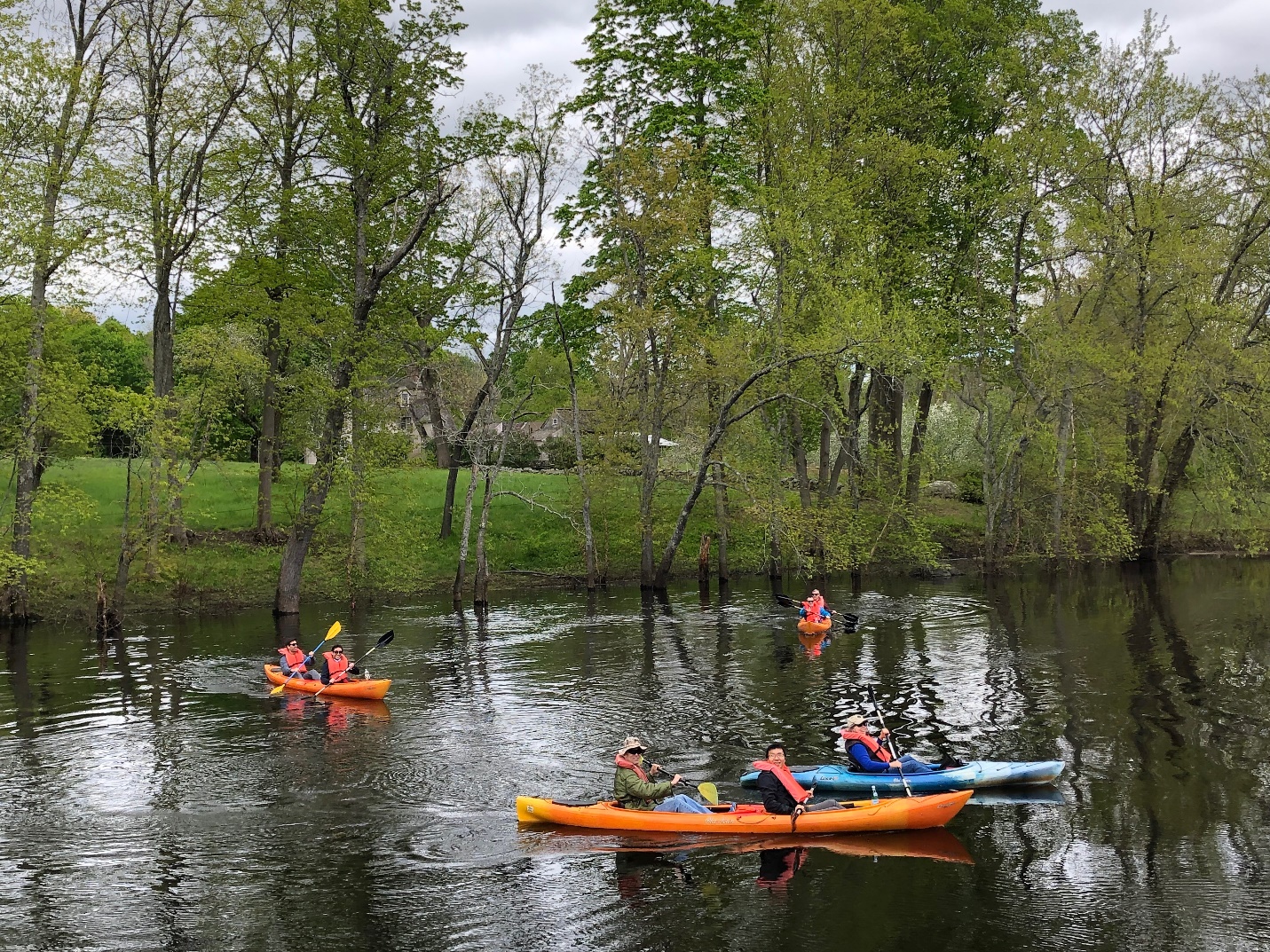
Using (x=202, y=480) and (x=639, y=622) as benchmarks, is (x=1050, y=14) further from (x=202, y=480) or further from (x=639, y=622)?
(x=202, y=480)

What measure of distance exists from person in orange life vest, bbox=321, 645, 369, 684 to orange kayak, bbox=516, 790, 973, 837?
9.93m

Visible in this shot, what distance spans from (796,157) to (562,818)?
29.1 m

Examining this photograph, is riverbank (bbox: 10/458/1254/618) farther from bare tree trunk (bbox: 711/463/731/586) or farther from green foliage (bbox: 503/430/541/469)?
green foliage (bbox: 503/430/541/469)

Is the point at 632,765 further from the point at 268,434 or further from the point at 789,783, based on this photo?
the point at 268,434

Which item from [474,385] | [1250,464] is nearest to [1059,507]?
[1250,464]

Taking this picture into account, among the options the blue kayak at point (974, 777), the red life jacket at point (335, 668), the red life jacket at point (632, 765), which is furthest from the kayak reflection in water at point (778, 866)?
the red life jacket at point (335, 668)

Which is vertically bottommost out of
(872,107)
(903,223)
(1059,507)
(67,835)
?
(67,835)

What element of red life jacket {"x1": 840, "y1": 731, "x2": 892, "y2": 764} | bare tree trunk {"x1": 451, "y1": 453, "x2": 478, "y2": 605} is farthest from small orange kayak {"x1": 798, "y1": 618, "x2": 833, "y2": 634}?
red life jacket {"x1": 840, "y1": 731, "x2": 892, "y2": 764}

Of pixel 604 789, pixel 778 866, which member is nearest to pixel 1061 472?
pixel 604 789

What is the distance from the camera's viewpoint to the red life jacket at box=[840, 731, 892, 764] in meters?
15.4

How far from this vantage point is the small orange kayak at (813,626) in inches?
1127

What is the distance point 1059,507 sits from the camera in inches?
1612

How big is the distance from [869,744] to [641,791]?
368cm

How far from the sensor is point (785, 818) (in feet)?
44.7
